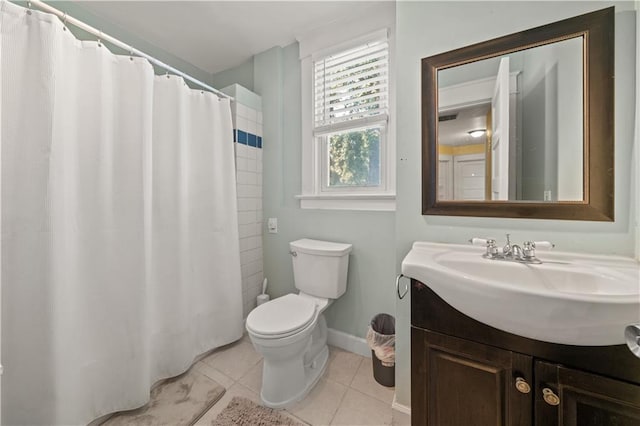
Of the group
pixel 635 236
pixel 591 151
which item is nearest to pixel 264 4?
pixel 591 151

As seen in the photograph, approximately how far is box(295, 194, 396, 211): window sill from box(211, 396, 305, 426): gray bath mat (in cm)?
119

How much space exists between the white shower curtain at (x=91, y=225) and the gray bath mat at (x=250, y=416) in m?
0.43

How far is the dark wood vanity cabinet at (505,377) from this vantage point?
22.6 inches

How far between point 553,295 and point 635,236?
23.9 inches

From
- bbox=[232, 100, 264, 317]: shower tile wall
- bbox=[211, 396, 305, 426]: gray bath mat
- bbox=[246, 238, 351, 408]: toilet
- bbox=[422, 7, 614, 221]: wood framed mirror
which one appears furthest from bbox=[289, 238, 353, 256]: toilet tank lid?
bbox=[211, 396, 305, 426]: gray bath mat

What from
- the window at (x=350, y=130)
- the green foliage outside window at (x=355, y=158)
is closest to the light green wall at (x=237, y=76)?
the window at (x=350, y=130)

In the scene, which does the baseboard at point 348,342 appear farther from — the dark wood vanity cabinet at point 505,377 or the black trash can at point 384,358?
the dark wood vanity cabinet at point 505,377

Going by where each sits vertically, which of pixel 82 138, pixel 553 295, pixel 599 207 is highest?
pixel 82 138

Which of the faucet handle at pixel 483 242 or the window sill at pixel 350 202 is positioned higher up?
the window sill at pixel 350 202

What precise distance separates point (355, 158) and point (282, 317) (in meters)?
1.14

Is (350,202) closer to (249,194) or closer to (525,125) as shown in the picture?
(249,194)

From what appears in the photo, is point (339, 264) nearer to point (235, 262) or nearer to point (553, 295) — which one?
point (235, 262)

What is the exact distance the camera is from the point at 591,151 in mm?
842

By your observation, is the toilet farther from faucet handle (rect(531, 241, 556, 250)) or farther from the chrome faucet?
faucet handle (rect(531, 241, 556, 250))
